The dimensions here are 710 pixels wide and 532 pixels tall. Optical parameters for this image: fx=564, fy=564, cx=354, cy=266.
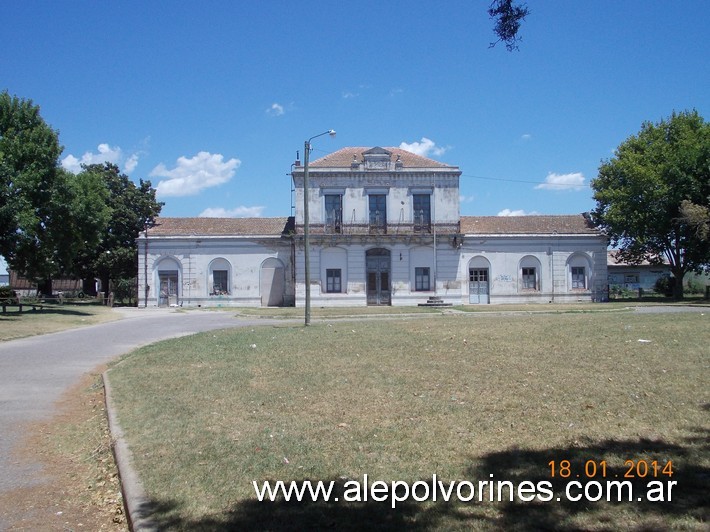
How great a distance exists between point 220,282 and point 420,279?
45.2 feet

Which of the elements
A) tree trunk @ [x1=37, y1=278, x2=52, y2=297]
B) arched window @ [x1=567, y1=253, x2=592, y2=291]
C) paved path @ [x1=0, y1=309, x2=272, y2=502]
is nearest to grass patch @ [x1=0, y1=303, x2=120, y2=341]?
paved path @ [x1=0, y1=309, x2=272, y2=502]

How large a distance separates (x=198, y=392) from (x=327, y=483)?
14.1 feet

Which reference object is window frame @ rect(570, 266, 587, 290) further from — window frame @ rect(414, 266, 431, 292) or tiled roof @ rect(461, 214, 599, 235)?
window frame @ rect(414, 266, 431, 292)

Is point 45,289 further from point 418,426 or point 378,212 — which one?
point 418,426

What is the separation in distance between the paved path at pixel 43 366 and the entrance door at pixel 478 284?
71.7ft

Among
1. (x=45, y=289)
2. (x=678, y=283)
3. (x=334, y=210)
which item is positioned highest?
(x=334, y=210)

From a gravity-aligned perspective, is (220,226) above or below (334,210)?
below

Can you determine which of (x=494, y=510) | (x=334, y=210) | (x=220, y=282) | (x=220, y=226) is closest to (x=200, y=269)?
(x=220, y=282)

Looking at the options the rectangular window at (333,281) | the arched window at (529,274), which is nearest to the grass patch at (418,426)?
the rectangular window at (333,281)

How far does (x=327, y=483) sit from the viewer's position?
4.50 metres

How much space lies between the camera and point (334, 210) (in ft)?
126

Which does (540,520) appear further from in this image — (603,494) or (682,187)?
(682,187)

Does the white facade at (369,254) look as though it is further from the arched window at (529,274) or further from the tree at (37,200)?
the tree at (37,200)

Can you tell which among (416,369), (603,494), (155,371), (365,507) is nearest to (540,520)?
(603,494)
